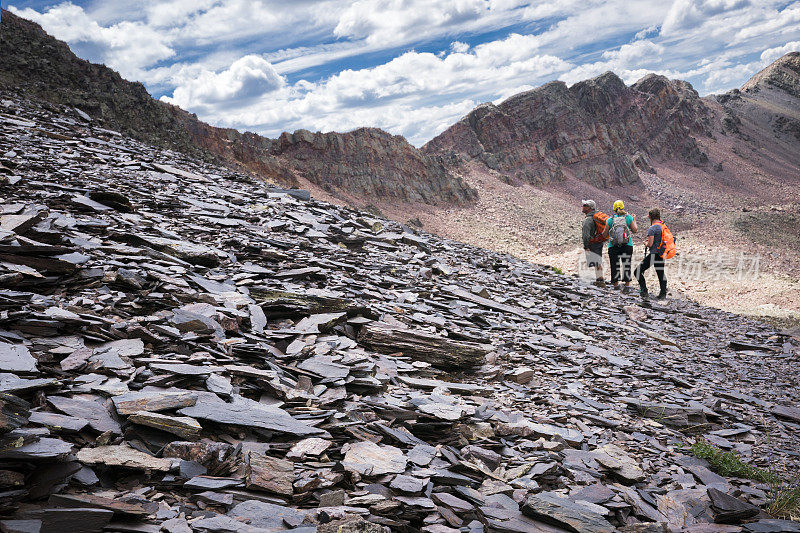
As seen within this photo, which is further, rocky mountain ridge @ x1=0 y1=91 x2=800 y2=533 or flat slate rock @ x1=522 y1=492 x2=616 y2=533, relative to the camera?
flat slate rock @ x1=522 y1=492 x2=616 y2=533

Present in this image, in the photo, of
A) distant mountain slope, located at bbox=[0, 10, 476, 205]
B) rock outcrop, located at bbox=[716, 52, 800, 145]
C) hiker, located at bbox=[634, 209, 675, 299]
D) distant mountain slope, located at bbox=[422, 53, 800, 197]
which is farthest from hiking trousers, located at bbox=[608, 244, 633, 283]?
rock outcrop, located at bbox=[716, 52, 800, 145]

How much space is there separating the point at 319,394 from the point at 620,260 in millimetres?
12741

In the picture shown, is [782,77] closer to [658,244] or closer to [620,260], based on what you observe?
[620,260]

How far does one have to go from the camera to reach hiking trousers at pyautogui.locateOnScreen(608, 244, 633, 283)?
14.2m

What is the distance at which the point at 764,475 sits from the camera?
509cm

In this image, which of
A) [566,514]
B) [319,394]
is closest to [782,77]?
[566,514]

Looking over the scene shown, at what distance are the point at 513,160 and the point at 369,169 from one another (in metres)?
23.9

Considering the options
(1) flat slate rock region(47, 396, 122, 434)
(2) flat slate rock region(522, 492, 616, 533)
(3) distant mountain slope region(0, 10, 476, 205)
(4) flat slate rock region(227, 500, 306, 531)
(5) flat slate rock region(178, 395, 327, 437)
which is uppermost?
(3) distant mountain slope region(0, 10, 476, 205)

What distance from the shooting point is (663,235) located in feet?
44.0

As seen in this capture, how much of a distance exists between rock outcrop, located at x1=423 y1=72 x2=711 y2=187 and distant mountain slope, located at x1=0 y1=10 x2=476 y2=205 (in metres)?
13.3

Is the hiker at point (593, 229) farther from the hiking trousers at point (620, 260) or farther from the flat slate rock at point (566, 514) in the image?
the flat slate rock at point (566, 514)

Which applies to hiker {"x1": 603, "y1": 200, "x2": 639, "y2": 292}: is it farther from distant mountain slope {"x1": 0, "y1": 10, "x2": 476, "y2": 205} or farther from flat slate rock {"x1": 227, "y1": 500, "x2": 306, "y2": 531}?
distant mountain slope {"x1": 0, "y1": 10, "x2": 476, "y2": 205}

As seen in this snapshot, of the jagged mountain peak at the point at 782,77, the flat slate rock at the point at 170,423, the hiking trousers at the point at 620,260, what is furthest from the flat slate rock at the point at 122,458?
the jagged mountain peak at the point at 782,77

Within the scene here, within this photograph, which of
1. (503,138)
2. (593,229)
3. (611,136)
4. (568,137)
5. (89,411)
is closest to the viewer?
(89,411)
